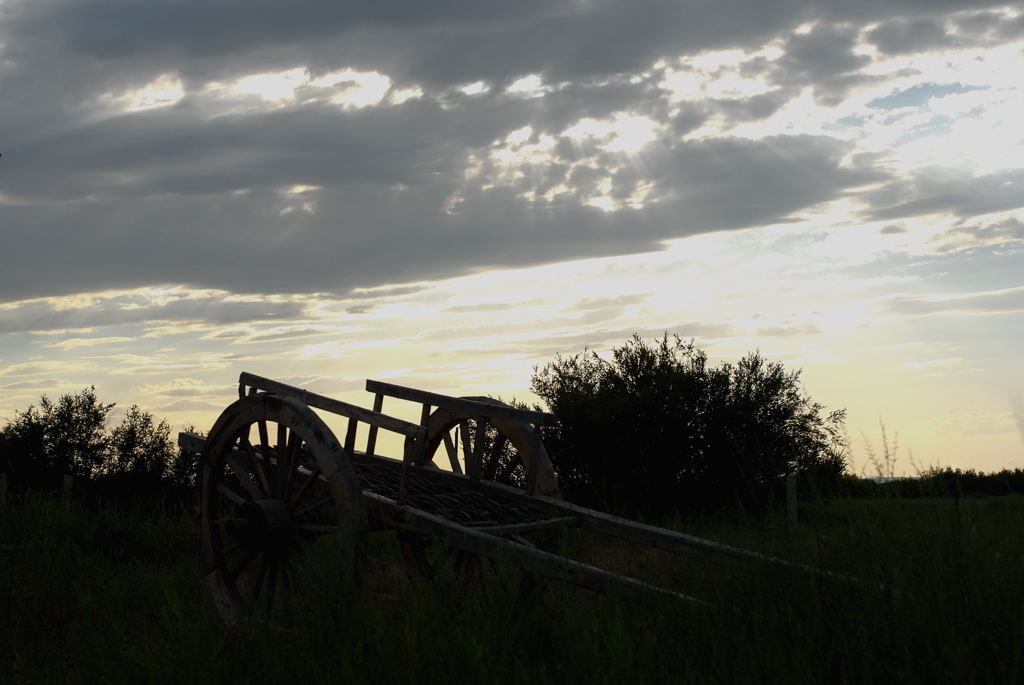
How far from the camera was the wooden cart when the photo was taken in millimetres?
5785

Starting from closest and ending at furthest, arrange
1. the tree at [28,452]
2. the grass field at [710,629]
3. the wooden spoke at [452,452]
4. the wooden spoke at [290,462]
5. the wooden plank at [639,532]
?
the grass field at [710,629] → the wooden plank at [639,532] → the wooden spoke at [290,462] → the wooden spoke at [452,452] → the tree at [28,452]

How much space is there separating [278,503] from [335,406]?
0.75 m

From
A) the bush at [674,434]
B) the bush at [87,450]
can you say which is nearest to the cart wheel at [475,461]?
the bush at [674,434]

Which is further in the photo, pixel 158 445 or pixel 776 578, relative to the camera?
pixel 158 445

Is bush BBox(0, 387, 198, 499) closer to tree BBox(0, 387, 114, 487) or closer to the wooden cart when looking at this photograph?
tree BBox(0, 387, 114, 487)

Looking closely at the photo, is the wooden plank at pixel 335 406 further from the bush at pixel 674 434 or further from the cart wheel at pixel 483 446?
the bush at pixel 674 434

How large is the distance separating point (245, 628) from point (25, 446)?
771 inches

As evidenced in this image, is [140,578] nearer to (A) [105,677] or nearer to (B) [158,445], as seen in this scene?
(A) [105,677]

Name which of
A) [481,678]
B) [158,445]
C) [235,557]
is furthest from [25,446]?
[481,678]

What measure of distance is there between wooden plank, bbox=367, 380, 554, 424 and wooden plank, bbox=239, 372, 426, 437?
23.1 inches

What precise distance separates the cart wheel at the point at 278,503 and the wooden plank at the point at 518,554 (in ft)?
0.82

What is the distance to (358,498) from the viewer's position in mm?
5848

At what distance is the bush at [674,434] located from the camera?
1441 cm

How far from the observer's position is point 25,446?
2205 centimetres
